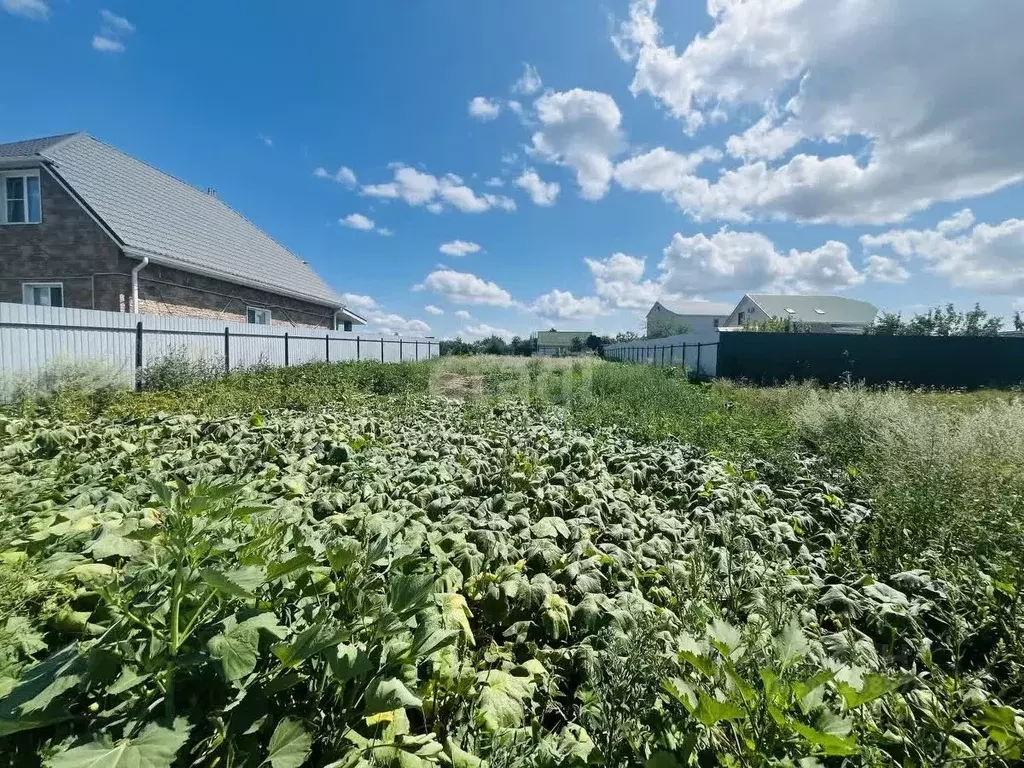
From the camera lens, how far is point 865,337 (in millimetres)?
16125

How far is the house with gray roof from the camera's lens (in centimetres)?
1191

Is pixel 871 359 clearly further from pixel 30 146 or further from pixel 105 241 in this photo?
pixel 30 146

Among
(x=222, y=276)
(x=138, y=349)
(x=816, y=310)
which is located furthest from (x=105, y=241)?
(x=816, y=310)

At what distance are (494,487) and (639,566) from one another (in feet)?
4.09

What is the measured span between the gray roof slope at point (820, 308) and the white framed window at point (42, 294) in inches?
1736

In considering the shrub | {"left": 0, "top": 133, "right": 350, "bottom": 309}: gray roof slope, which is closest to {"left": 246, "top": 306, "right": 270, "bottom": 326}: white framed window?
{"left": 0, "top": 133, "right": 350, "bottom": 309}: gray roof slope

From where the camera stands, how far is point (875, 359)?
1631 centimetres

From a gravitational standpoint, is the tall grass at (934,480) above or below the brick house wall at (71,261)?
below

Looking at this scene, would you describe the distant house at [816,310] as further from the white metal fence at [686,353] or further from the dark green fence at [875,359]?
the dark green fence at [875,359]

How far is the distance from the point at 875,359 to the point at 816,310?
29.9 m

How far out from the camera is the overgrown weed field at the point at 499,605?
1.12 meters

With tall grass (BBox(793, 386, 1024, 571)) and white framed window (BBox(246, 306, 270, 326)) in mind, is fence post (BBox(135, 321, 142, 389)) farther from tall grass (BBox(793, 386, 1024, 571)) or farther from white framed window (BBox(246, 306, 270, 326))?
tall grass (BBox(793, 386, 1024, 571))

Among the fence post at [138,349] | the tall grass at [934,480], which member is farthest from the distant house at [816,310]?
the fence post at [138,349]

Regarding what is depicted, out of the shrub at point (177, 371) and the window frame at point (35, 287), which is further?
the window frame at point (35, 287)
